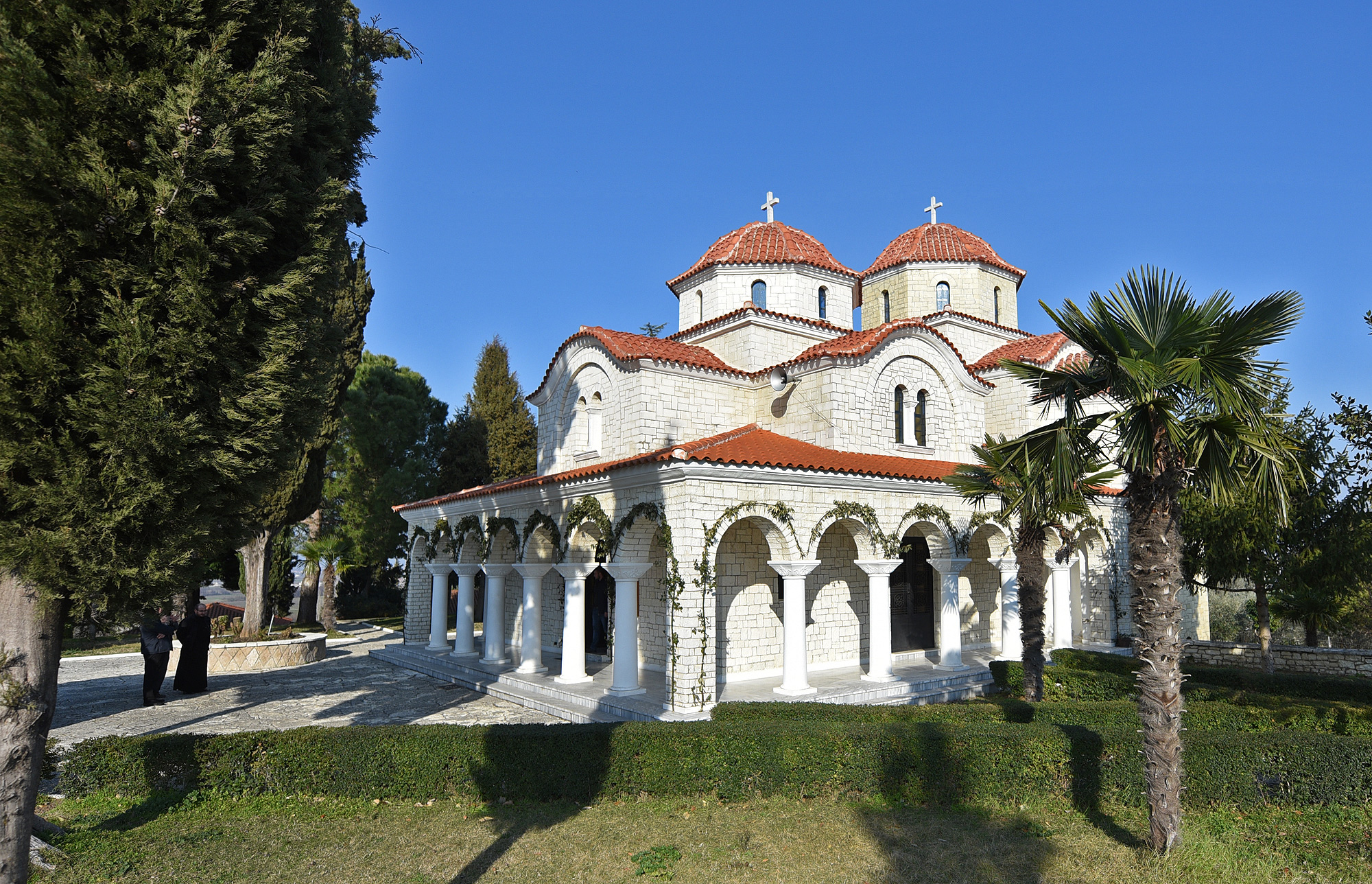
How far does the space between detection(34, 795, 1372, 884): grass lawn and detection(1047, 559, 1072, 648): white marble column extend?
1042cm

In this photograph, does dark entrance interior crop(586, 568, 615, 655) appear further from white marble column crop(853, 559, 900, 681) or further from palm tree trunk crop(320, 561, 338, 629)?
palm tree trunk crop(320, 561, 338, 629)

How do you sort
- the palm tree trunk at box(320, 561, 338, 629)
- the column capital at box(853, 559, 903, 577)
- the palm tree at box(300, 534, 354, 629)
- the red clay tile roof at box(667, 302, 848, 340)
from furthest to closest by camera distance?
the palm tree trunk at box(320, 561, 338, 629), the palm tree at box(300, 534, 354, 629), the red clay tile roof at box(667, 302, 848, 340), the column capital at box(853, 559, 903, 577)

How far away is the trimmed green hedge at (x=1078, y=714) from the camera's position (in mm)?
8906

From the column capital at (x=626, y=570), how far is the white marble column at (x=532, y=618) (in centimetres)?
270

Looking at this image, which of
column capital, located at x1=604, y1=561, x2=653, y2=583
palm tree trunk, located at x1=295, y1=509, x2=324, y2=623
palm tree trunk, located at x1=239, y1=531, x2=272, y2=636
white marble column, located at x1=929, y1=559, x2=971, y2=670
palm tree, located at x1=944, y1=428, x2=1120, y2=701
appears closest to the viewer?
palm tree, located at x1=944, y1=428, x2=1120, y2=701

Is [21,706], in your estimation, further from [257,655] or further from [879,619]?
[257,655]

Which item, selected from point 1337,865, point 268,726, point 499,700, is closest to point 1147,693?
point 1337,865

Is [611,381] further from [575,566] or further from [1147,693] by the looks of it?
[1147,693]

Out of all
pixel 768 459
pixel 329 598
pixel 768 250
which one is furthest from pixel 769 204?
pixel 329 598

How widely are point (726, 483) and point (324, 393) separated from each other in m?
6.33

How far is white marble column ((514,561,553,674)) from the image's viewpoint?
14.7 m

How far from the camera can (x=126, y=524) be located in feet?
18.5

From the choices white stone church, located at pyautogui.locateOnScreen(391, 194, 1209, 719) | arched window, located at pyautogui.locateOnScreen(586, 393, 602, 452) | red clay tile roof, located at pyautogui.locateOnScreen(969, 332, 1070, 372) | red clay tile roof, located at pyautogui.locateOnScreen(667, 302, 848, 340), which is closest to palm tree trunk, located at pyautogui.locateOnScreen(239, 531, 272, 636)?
white stone church, located at pyautogui.locateOnScreen(391, 194, 1209, 719)

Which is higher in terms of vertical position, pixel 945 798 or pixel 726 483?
pixel 726 483
